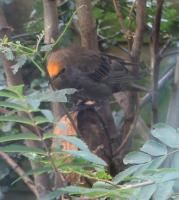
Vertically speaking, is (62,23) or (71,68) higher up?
(62,23)

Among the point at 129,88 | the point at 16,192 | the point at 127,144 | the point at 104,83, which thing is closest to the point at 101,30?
the point at 129,88

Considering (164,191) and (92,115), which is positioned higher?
(164,191)

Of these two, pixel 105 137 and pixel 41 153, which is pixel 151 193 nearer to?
pixel 41 153

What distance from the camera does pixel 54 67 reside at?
2.13 metres

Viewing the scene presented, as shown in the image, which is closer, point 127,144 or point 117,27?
point 127,144

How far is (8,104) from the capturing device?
0.69 m

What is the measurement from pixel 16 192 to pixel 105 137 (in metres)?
1.35

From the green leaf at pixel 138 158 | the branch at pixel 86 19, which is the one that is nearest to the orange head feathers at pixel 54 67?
the branch at pixel 86 19

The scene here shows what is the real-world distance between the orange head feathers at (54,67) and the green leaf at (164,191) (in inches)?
53.6

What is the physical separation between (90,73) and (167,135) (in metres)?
1.62

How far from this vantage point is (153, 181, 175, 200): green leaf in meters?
0.65

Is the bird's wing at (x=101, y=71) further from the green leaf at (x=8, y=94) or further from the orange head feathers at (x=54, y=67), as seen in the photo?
the green leaf at (x=8, y=94)

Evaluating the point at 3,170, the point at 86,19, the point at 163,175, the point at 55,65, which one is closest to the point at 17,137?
the point at 163,175

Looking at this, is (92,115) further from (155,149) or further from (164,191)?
(164,191)
